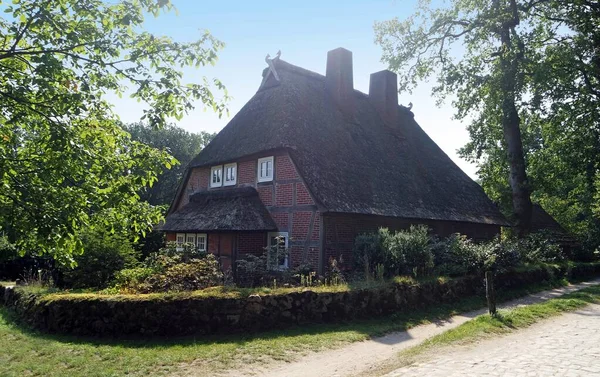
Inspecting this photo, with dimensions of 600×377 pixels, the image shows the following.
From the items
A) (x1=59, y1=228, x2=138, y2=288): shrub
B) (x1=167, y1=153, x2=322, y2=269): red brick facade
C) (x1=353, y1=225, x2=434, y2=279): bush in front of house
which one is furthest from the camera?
(x1=167, y1=153, x2=322, y2=269): red brick facade

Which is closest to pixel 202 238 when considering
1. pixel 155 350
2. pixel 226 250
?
pixel 226 250

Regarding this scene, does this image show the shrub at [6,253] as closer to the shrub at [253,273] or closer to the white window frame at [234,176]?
the white window frame at [234,176]

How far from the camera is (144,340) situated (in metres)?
9.05

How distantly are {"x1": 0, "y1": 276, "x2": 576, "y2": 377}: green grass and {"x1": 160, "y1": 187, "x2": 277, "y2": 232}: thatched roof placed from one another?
269 inches

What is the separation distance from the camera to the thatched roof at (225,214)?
53.6 ft

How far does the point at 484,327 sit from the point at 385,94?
17332 millimetres

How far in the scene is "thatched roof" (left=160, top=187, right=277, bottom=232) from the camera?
16328mm

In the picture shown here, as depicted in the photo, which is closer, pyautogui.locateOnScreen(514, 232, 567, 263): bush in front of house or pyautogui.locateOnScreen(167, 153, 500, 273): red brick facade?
pyautogui.locateOnScreen(167, 153, 500, 273): red brick facade

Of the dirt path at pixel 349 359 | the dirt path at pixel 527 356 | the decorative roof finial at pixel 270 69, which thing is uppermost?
the decorative roof finial at pixel 270 69

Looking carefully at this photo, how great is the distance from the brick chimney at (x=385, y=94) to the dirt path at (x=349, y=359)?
15.9 m

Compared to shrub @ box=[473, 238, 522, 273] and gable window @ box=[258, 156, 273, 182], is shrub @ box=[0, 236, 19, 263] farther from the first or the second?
shrub @ box=[473, 238, 522, 273]

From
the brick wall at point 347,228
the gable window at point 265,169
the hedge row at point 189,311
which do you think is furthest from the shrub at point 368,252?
the gable window at point 265,169

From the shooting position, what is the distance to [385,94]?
25.3m

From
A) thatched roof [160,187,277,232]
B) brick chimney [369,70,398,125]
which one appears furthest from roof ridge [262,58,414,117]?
thatched roof [160,187,277,232]
